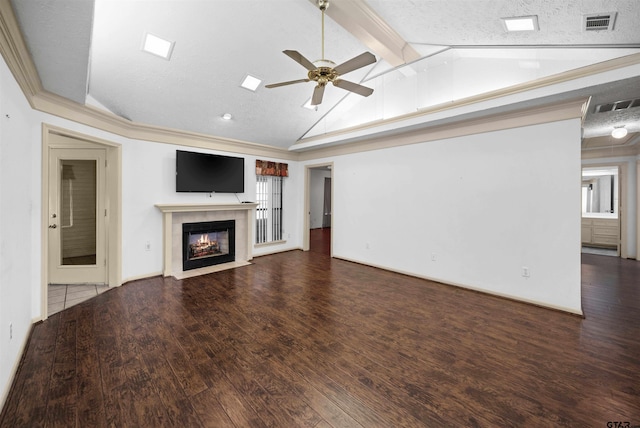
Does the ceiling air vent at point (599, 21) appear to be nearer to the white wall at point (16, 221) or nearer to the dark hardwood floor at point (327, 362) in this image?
the dark hardwood floor at point (327, 362)

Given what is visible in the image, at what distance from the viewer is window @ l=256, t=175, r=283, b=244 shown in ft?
20.7

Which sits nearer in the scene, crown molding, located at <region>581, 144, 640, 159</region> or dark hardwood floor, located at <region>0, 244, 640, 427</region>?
dark hardwood floor, located at <region>0, 244, 640, 427</region>

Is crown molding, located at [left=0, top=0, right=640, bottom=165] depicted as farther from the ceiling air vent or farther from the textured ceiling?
the ceiling air vent

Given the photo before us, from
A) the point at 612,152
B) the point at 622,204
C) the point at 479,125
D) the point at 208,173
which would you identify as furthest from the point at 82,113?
the point at 622,204

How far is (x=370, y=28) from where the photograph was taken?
3.06 meters

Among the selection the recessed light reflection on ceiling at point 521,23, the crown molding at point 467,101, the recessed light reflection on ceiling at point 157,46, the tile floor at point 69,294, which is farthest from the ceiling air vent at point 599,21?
the tile floor at point 69,294

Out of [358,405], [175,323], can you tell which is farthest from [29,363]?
[358,405]

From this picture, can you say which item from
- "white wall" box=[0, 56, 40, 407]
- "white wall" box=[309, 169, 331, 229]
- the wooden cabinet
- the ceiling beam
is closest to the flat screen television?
"white wall" box=[0, 56, 40, 407]

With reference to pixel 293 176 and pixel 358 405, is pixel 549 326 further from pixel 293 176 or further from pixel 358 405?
pixel 293 176

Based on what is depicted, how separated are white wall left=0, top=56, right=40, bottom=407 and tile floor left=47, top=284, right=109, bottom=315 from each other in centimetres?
57

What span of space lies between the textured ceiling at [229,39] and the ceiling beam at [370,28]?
0.02 m

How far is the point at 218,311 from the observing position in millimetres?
3273

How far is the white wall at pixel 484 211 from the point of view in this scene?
3.33 meters

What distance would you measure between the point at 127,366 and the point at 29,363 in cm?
83
